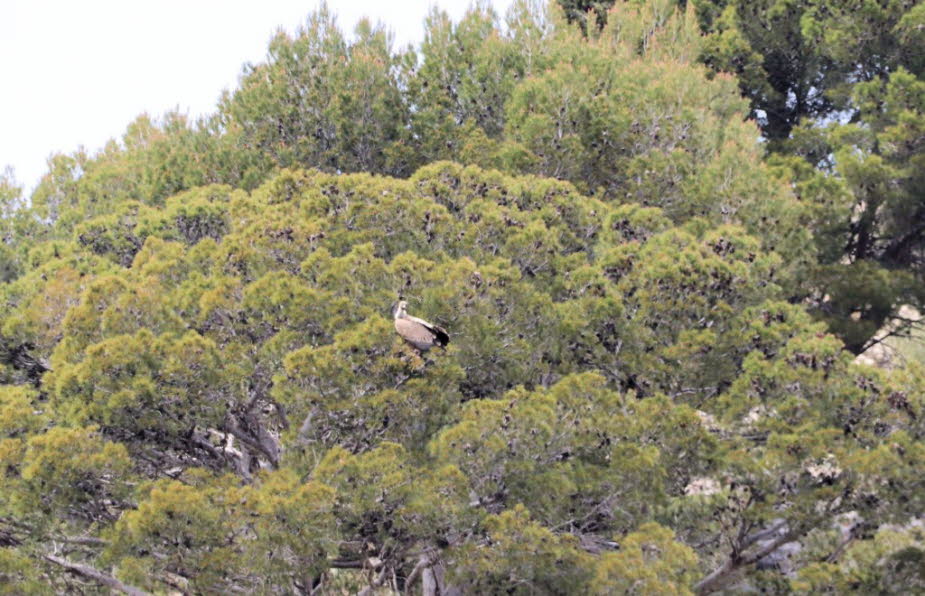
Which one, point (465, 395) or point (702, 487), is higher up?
point (465, 395)

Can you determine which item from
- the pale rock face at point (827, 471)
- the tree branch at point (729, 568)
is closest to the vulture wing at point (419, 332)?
the pale rock face at point (827, 471)

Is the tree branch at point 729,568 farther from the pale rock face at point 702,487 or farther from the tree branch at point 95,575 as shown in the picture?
the tree branch at point 95,575

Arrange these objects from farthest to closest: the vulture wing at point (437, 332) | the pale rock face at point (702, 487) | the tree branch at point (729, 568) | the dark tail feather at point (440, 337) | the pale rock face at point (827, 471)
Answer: the tree branch at point (729, 568)
the pale rock face at point (702, 487)
the pale rock face at point (827, 471)
the dark tail feather at point (440, 337)
the vulture wing at point (437, 332)

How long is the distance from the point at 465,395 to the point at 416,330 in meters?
2.09

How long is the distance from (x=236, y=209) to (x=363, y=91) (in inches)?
227

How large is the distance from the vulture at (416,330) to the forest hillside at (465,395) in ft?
0.77

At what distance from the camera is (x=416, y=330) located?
10211mm

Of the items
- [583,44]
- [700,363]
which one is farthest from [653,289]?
[583,44]

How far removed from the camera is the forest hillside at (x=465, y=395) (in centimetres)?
1015

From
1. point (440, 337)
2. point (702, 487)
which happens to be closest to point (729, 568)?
point (702, 487)

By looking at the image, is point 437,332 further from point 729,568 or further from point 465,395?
point 729,568

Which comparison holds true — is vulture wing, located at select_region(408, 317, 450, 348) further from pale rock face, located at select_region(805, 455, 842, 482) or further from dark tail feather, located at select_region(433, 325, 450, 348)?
pale rock face, located at select_region(805, 455, 842, 482)

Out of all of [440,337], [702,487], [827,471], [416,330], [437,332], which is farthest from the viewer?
[702,487]

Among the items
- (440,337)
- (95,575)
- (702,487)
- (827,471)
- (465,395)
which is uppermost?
(440,337)
